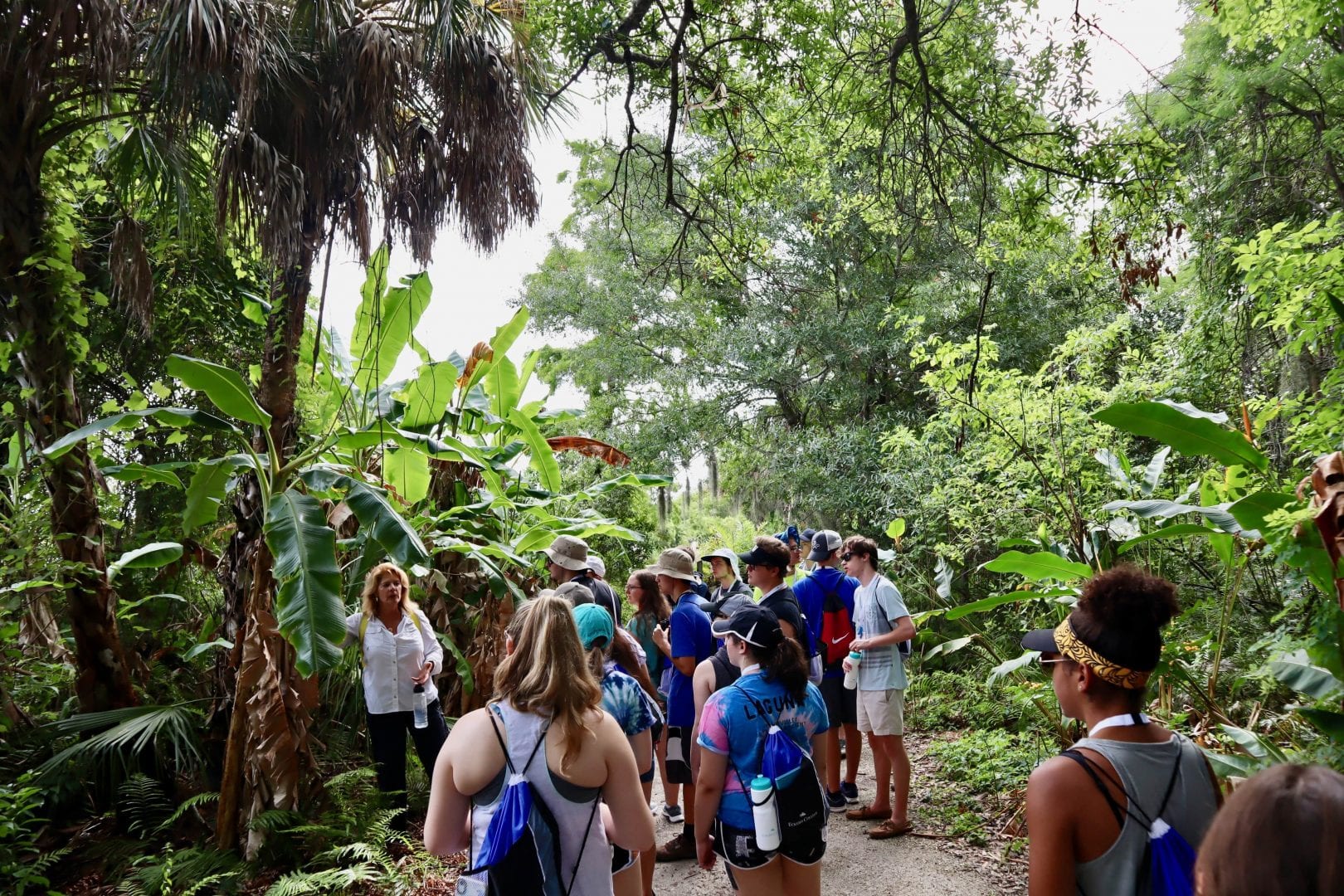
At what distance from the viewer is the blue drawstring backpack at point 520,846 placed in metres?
2.42

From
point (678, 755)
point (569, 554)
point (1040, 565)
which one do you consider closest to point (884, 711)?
point (678, 755)

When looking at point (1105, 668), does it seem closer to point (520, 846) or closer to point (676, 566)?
point (520, 846)

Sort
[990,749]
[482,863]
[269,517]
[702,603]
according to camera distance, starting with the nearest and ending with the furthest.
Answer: [482,863]
[269,517]
[702,603]
[990,749]

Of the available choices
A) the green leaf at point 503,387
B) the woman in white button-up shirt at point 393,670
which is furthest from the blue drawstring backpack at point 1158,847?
the green leaf at point 503,387

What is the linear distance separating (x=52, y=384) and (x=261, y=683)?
2.50m

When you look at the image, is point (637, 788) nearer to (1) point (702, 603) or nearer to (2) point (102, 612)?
(1) point (702, 603)

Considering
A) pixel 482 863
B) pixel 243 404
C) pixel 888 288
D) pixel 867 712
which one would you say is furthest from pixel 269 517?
pixel 888 288

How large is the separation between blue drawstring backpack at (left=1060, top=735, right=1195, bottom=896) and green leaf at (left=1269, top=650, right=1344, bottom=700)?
1364 mm

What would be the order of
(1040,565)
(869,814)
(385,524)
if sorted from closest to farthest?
(1040,565), (385,524), (869,814)

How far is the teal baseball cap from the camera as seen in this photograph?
3.66 m

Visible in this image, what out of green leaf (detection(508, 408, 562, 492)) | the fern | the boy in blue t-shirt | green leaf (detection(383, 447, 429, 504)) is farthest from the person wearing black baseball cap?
green leaf (detection(508, 408, 562, 492))

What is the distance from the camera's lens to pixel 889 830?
18.2ft

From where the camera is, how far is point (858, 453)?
552 inches

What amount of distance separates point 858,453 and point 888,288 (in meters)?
3.18
